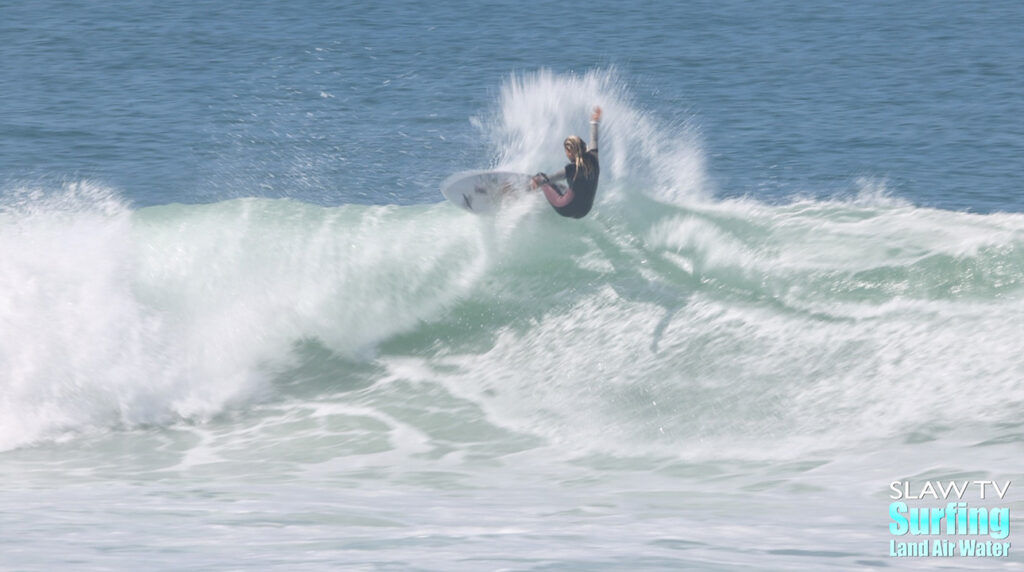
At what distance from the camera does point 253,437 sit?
1237 cm

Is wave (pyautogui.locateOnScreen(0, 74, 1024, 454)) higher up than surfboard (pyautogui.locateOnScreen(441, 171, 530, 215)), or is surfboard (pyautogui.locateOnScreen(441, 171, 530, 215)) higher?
surfboard (pyautogui.locateOnScreen(441, 171, 530, 215))

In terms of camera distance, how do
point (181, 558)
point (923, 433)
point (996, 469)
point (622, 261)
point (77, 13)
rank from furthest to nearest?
point (77, 13), point (622, 261), point (923, 433), point (996, 469), point (181, 558)

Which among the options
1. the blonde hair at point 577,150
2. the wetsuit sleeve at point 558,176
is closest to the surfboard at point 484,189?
the wetsuit sleeve at point 558,176

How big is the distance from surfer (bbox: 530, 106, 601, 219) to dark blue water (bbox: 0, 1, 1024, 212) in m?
3.73

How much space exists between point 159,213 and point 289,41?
21.4 metres

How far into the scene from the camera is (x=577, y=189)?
1359 centimetres

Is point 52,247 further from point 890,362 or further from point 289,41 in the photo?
point 289,41

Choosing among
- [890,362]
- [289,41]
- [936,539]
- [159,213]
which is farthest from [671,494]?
[289,41]

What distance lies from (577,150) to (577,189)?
49cm

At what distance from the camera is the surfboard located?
14.5 meters

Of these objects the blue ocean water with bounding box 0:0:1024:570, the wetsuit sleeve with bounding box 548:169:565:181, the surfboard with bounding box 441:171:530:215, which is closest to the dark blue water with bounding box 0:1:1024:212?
the blue ocean water with bounding box 0:0:1024:570

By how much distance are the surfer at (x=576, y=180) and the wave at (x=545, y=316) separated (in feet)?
2.27

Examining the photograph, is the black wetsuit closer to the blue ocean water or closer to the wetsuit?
the wetsuit

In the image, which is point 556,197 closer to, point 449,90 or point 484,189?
point 484,189
